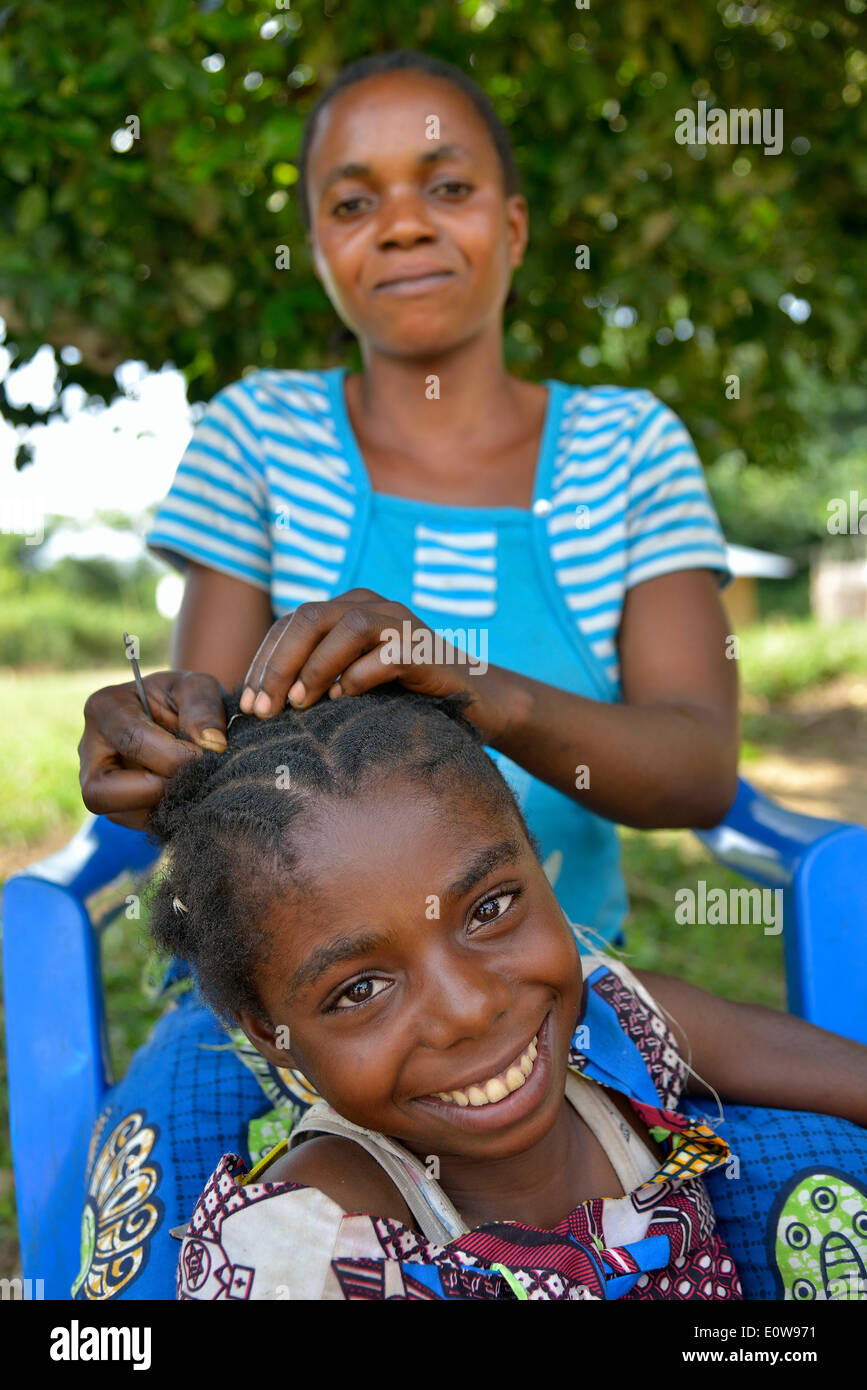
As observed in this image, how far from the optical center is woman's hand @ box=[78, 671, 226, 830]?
1164mm

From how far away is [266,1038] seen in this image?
Result: 1.19 m

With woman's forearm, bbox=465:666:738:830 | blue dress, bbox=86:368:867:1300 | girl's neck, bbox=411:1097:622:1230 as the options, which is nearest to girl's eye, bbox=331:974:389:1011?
girl's neck, bbox=411:1097:622:1230

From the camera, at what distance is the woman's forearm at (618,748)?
134 cm

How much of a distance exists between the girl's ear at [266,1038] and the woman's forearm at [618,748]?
371 millimetres

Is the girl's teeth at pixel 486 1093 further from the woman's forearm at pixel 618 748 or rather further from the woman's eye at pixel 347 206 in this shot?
the woman's eye at pixel 347 206

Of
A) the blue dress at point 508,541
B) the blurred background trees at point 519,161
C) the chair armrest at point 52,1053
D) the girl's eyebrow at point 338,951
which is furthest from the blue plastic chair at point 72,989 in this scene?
the blurred background trees at point 519,161

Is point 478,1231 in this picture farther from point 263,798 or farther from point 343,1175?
point 263,798

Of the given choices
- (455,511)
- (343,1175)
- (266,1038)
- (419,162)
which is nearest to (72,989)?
(266,1038)

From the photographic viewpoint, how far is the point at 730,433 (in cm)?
371

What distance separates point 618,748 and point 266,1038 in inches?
21.6

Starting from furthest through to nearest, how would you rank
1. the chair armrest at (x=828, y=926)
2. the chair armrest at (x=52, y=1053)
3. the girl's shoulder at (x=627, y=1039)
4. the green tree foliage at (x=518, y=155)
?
the green tree foliage at (x=518, y=155) → the chair armrest at (x=828, y=926) → the chair armrest at (x=52, y=1053) → the girl's shoulder at (x=627, y=1039)

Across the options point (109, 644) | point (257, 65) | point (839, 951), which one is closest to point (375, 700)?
point (839, 951)

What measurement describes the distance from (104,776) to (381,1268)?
19.9 inches

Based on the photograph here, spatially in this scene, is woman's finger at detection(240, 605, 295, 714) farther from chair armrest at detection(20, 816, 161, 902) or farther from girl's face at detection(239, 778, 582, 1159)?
chair armrest at detection(20, 816, 161, 902)
